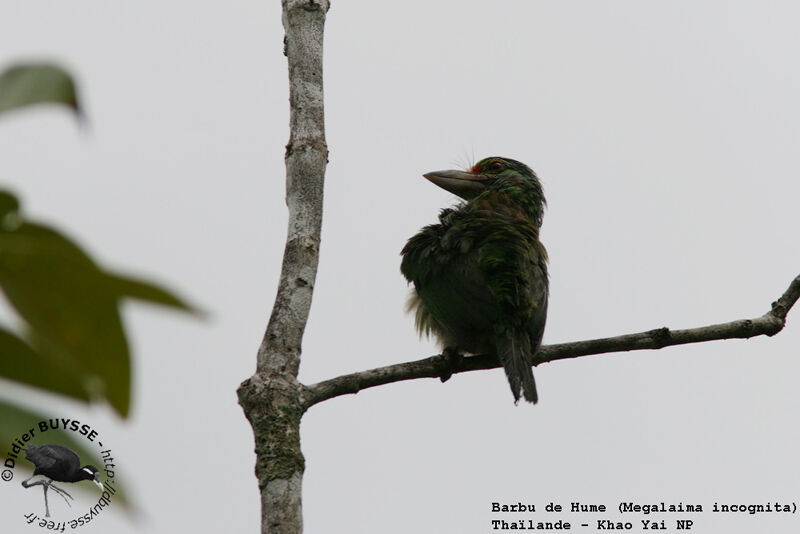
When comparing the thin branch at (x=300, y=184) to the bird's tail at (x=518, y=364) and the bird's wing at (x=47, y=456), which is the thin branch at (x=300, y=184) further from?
the bird's wing at (x=47, y=456)

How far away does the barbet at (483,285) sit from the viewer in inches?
139

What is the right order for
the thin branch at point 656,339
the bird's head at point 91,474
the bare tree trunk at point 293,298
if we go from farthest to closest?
the thin branch at point 656,339, the bare tree trunk at point 293,298, the bird's head at point 91,474

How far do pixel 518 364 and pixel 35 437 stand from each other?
284cm

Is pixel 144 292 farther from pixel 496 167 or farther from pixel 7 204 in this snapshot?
pixel 496 167

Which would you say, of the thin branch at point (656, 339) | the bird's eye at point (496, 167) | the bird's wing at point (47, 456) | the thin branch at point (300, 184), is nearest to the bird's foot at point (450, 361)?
the thin branch at point (656, 339)

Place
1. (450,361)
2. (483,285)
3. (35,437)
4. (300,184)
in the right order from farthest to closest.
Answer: (483,285), (450,361), (300,184), (35,437)

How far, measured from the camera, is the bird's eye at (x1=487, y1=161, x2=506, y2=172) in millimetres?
5043

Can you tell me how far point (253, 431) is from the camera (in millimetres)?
2295

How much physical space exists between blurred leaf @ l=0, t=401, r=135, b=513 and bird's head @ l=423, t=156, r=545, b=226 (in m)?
4.15

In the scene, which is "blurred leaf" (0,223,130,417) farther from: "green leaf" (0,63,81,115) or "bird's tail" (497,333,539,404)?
"bird's tail" (497,333,539,404)

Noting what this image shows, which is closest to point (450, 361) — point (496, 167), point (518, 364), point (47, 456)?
point (518, 364)

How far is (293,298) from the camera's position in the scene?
2.46 metres

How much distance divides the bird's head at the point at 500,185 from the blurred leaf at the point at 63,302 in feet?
13.9

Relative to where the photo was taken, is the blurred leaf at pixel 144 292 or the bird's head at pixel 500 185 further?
the bird's head at pixel 500 185
